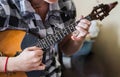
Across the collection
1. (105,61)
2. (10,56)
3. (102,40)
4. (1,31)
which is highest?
(1,31)

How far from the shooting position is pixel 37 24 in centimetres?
93

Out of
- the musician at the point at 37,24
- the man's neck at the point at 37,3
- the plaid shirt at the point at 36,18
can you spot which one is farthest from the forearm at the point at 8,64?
the man's neck at the point at 37,3

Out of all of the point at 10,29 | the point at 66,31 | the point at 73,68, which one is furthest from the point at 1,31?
the point at 73,68

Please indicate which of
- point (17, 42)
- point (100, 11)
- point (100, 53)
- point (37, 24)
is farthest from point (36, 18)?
point (100, 53)

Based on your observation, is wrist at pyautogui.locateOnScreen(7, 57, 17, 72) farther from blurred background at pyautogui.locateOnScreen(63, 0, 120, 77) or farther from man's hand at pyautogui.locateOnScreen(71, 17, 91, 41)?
blurred background at pyautogui.locateOnScreen(63, 0, 120, 77)

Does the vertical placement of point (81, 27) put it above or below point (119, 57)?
above

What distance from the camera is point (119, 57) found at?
146 centimetres

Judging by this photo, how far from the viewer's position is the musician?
85 centimetres

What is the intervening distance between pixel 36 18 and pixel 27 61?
188 millimetres

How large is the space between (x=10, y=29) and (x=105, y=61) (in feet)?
2.98

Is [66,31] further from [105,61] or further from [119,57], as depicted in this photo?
[105,61]

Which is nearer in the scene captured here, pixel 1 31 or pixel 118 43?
pixel 1 31

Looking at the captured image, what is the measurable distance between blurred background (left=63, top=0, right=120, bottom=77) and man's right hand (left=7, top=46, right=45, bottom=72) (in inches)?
19.9

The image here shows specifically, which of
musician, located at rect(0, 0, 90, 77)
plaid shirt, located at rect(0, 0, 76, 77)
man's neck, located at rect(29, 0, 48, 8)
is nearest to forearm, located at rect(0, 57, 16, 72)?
musician, located at rect(0, 0, 90, 77)
